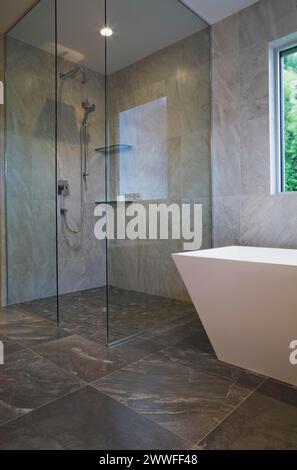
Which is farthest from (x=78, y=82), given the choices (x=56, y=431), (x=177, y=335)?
(x=56, y=431)

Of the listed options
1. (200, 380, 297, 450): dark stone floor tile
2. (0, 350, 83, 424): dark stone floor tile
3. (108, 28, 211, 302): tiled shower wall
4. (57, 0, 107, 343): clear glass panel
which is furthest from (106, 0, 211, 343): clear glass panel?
(200, 380, 297, 450): dark stone floor tile

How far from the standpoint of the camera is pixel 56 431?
118 cm

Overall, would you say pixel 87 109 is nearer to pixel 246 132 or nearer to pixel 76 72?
pixel 76 72

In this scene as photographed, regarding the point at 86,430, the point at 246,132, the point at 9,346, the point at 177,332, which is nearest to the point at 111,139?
the point at 246,132

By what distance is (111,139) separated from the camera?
2.56m

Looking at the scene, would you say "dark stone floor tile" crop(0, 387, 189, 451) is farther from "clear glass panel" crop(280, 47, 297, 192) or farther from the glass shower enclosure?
"clear glass panel" crop(280, 47, 297, 192)

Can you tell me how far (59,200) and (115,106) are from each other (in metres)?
1.11

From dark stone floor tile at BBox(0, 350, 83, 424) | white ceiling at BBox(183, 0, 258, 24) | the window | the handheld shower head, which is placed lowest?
dark stone floor tile at BBox(0, 350, 83, 424)

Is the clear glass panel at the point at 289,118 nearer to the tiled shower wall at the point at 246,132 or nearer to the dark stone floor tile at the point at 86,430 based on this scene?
the tiled shower wall at the point at 246,132

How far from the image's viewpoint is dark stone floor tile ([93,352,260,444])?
48.7 inches

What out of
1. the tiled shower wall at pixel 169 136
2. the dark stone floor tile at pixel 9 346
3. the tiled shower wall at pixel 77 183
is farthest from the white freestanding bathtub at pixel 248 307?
the tiled shower wall at pixel 77 183

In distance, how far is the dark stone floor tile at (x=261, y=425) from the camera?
3.65 ft

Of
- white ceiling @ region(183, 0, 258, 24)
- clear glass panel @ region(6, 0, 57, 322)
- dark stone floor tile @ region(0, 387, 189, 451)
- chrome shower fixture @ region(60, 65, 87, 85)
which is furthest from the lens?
chrome shower fixture @ region(60, 65, 87, 85)
